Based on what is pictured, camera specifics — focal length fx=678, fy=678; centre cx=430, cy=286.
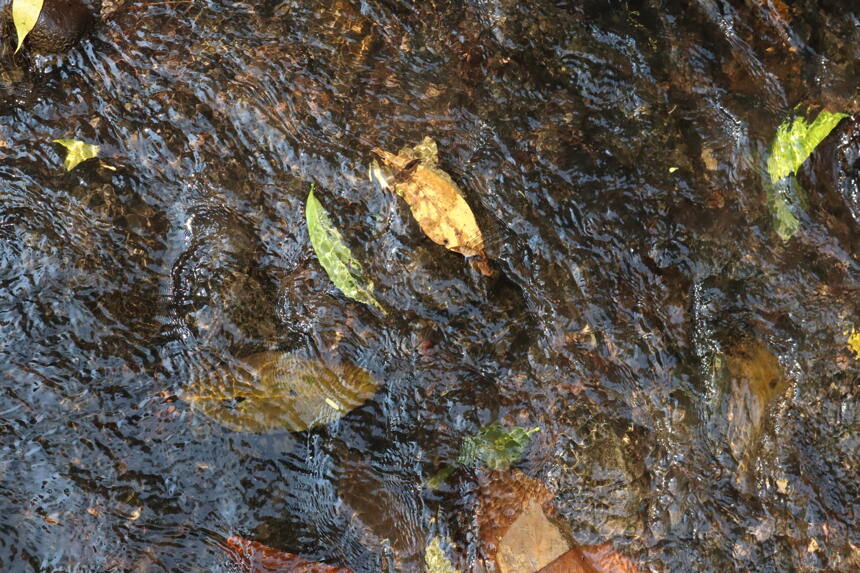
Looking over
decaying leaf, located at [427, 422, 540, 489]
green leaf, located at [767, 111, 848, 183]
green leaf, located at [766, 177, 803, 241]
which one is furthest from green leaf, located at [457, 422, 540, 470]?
green leaf, located at [767, 111, 848, 183]

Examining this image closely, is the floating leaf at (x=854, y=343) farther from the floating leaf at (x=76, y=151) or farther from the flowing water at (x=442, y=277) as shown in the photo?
the floating leaf at (x=76, y=151)

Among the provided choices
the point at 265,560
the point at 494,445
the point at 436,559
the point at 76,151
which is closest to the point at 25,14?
the point at 76,151

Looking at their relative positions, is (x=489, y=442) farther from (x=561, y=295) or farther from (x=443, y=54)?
(x=443, y=54)

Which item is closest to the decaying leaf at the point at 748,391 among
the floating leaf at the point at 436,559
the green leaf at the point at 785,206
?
the green leaf at the point at 785,206

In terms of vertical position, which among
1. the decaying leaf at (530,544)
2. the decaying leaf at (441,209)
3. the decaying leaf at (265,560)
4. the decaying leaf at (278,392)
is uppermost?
the decaying leaf at (441,209)

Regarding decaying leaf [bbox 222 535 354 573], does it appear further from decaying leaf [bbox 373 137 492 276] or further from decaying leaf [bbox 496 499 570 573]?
decaying leaf [bbox 373 137 492 276]
